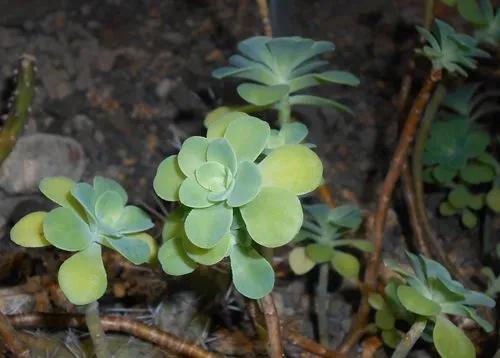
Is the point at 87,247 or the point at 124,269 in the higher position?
the point at 87,247

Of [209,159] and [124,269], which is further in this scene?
[124,269]

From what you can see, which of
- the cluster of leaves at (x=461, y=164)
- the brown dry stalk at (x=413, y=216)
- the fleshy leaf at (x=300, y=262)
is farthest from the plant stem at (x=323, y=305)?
the cluster of leaves at (x=461, y=164)

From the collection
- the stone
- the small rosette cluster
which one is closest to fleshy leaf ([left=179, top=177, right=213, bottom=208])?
the small rosette cluster

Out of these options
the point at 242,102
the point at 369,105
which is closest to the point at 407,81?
the point at 242,102

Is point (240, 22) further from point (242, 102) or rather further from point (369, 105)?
point (242, 102)

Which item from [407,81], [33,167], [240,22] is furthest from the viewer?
[240,22]

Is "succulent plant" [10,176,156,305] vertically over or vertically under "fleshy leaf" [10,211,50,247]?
over

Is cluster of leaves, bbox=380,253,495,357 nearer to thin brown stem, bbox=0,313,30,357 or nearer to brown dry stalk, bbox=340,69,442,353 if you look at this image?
brown dry stalk, bbox=340,69,442,353

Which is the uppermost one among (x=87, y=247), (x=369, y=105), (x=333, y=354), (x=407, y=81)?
(x=87, y=247)
